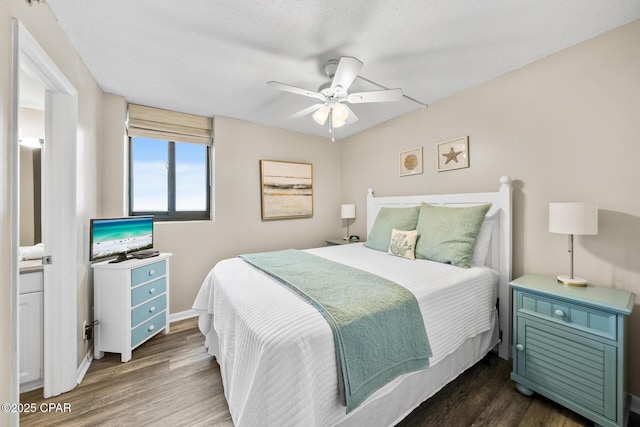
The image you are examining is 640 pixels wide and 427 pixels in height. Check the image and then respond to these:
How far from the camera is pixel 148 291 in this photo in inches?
90.4

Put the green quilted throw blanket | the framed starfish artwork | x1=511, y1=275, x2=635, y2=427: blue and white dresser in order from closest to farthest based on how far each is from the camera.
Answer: the green quilted throw blanket, x1=511, y1=275, x2=635, y2=427: blue and white dresser, the framed starfish artwork

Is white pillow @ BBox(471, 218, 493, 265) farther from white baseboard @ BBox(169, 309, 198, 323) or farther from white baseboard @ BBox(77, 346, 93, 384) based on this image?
white baseboard @ BBox(77, 346, 93, 384)

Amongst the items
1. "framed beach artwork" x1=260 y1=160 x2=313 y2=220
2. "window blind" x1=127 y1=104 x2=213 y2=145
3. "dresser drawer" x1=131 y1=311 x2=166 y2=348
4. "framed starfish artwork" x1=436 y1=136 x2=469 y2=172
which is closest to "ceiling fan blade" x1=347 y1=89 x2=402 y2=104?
"framed starfish artwork" x1=436 y1=136 x2=469 y2=172

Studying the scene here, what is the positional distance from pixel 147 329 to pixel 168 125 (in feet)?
7.15

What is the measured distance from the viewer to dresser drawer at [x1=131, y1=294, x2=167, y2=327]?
2.15 meters

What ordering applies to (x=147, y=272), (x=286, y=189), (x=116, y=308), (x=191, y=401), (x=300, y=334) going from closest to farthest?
(x=300, y=334), (x=191, y=401), (x=116, y=308), (x=147, y=272), (x=286, y=189)

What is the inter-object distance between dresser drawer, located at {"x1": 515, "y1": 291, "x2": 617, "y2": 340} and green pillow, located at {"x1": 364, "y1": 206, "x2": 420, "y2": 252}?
3.55 feet

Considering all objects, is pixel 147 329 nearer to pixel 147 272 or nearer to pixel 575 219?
pixel 147 272

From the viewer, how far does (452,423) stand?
4.80ft

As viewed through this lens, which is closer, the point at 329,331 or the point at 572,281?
the point at 329,331

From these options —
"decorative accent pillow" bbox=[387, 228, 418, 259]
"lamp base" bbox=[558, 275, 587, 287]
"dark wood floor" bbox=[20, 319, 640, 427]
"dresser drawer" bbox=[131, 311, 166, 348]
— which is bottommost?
"dark wood floor" bbox=[20, 319, 640, 427]

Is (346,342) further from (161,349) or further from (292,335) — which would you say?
(161,349)

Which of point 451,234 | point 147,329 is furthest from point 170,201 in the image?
point 451,234

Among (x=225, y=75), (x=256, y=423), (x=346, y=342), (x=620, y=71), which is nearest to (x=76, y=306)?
(x=256, y=423)
